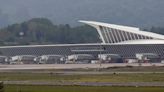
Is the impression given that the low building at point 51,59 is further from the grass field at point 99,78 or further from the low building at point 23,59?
the grass field at point 99,78

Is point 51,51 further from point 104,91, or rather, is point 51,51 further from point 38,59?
point 104,91

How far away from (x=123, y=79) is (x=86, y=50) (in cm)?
7522

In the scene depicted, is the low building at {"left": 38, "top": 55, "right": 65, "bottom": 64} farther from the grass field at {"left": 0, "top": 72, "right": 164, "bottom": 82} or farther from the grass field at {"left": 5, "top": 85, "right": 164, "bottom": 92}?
the grass field at {"left": 5, "top": 85, "right": 164, "bottom": 92}

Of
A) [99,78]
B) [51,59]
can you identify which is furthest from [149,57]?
[99,78]

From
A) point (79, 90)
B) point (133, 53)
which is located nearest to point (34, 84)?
point (79, 90)

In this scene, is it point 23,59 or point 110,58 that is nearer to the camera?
point 110,58

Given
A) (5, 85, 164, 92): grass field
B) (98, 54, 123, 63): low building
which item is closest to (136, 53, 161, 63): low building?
(98, 54, 123, 63): low building

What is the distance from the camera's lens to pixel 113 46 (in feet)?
483

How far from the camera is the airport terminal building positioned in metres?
144

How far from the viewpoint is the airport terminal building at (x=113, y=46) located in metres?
144

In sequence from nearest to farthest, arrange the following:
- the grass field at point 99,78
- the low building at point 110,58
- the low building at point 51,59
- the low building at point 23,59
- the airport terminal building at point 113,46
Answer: the grass field at point 99,78 < the low building at point 110,58 < the low building at point 51,59 < the airport terminal building at point 113,46 < the low building at point 23,59

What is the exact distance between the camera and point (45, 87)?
6181cm

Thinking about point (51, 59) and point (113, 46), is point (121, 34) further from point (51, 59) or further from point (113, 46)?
point (51, 59)

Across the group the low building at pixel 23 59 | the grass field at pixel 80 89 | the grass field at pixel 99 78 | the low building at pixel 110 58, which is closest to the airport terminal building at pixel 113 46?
the low building at pixel 110 58
